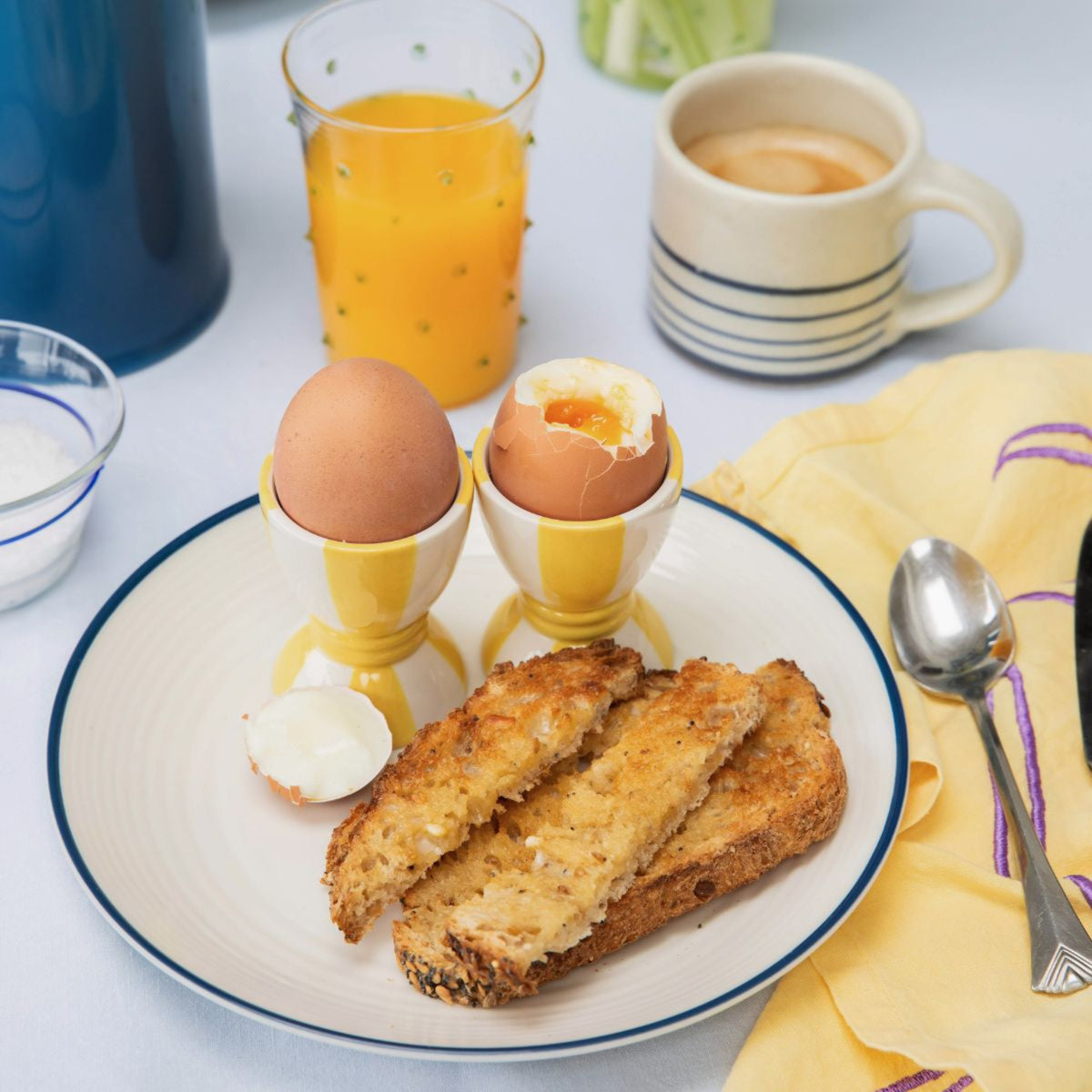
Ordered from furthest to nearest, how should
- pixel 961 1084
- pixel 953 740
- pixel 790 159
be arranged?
pixel 790 159 → pixel 953 740 → pixel 961 1084

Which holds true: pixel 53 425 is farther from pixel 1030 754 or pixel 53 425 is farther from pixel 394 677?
pixel 1030 754

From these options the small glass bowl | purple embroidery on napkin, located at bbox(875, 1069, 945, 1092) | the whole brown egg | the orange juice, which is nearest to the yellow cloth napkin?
purple embroidery on napkin, located at bbox(875, 1069, 945, 1092)

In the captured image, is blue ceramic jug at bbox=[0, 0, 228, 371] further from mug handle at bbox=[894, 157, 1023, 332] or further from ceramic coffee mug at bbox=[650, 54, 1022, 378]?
mug handle at bbox=[894, 157, 1023, 332]

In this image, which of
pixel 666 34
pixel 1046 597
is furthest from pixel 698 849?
pixel 666 34

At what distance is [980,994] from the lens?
2.84 feet

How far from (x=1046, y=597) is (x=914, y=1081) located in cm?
47

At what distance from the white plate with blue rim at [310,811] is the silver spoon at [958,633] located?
78 millimetres

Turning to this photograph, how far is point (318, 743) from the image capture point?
0.95 metres

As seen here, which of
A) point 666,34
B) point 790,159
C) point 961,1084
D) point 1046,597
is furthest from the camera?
point 666,34

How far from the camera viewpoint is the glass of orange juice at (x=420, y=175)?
1.18 meters

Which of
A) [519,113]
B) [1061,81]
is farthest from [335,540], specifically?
[1061,81]

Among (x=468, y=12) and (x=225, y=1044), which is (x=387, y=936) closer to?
(x=225, y=1044)

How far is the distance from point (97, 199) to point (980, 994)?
0.98m

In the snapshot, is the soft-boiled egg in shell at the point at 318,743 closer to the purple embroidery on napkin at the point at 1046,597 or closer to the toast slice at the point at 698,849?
the toast slice at the point at 698,849
